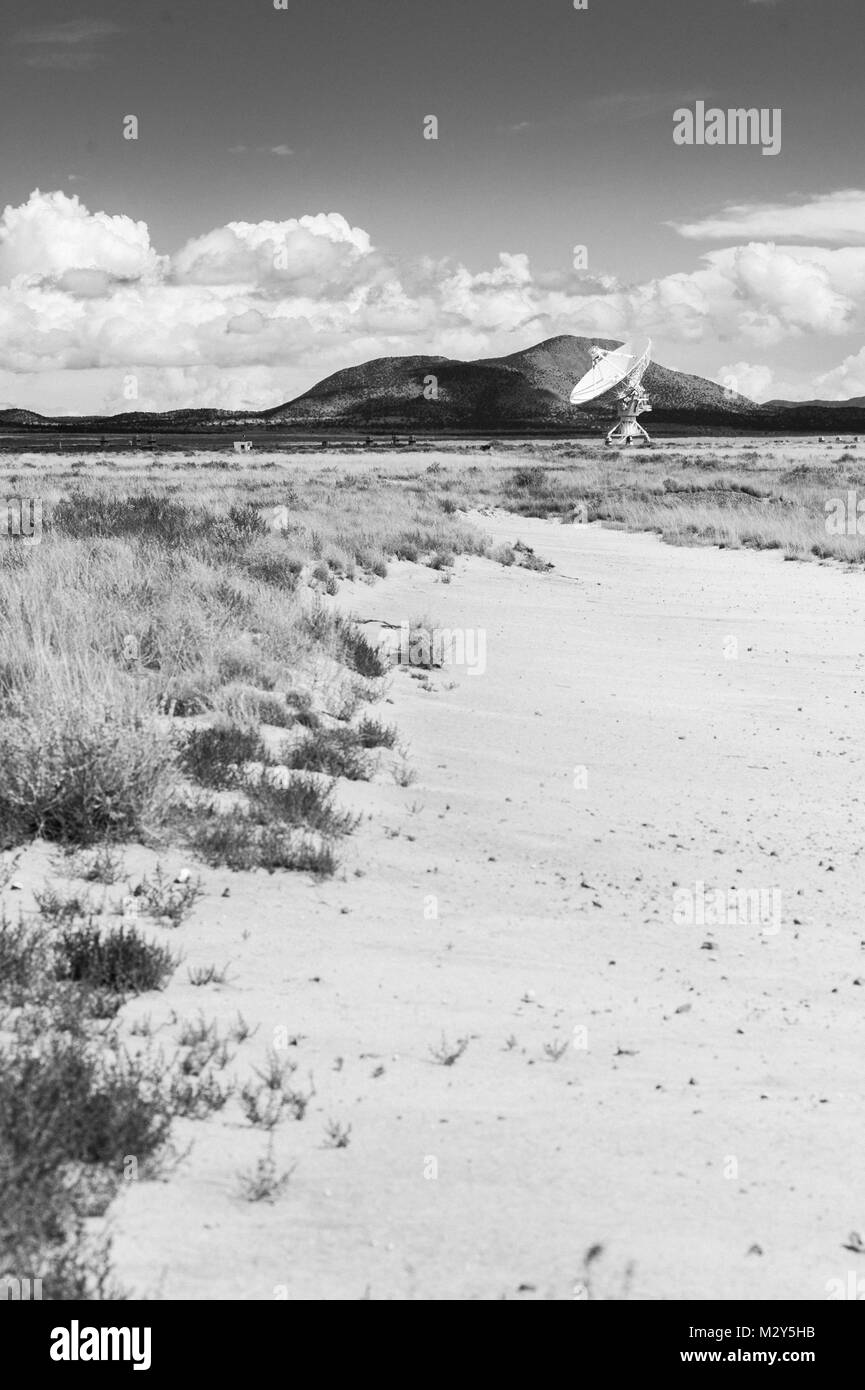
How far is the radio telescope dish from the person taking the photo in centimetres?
8172

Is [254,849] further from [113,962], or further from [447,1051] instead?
[447,1051]

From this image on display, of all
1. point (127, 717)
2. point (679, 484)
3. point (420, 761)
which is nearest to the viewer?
point (127, 717)

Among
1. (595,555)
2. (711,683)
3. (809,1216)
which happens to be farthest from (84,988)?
(595,555)

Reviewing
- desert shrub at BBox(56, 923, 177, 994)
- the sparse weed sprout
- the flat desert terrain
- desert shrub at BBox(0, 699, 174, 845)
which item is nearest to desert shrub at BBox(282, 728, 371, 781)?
the flat desert terrain

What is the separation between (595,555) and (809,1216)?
20269 millimetres

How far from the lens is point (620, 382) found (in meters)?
93.0

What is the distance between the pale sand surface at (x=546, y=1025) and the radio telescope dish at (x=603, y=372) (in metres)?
75.4

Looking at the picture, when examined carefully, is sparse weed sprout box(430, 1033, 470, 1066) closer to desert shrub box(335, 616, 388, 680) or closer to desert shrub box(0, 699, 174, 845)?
desert shrub box(0, 699, 174, 845)

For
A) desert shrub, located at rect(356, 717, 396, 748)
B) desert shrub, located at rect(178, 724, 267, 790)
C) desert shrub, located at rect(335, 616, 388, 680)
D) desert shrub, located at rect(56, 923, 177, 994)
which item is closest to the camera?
desert shrub, located at rect(56, 923, 177, 994)

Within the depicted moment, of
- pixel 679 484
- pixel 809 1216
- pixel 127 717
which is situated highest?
pixel 679 484

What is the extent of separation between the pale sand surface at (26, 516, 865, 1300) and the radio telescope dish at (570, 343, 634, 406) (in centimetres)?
7536

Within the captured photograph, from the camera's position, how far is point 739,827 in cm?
740

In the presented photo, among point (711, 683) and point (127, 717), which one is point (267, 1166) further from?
point (711, 683)

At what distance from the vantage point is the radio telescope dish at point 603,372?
8172 centimetres
